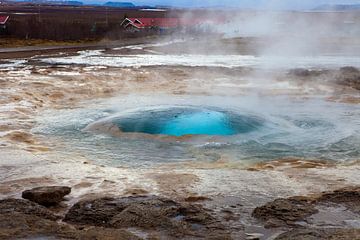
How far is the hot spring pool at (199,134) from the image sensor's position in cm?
671

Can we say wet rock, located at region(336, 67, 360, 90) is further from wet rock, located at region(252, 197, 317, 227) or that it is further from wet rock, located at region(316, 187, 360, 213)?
wet rock, located at region(252, 197, 317, 227)

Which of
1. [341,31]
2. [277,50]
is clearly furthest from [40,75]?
[341,31]

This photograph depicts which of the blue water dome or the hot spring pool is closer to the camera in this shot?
the hot spring pool

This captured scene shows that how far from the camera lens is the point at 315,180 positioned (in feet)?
18.3

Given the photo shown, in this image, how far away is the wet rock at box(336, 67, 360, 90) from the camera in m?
12.8

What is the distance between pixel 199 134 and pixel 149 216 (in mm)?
3350

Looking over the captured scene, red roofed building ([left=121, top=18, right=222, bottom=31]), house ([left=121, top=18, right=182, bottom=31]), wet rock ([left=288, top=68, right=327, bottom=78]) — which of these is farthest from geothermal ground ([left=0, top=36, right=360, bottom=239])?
house ([left=121, top=18, right=182, bottom=31])

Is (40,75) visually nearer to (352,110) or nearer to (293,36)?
(352,110)

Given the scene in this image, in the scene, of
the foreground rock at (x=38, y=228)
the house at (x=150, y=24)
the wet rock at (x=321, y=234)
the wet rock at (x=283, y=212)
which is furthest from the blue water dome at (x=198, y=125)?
the house at (x=150, y=24)

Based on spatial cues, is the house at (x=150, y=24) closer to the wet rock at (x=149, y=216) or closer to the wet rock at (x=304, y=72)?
the wet rock at (x=304, y=72)

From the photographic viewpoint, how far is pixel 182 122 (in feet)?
25.7

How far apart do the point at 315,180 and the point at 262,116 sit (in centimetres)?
312

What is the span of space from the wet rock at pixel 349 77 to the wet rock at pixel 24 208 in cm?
992

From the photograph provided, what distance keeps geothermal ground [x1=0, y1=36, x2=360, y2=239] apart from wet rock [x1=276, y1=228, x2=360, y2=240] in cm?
2
